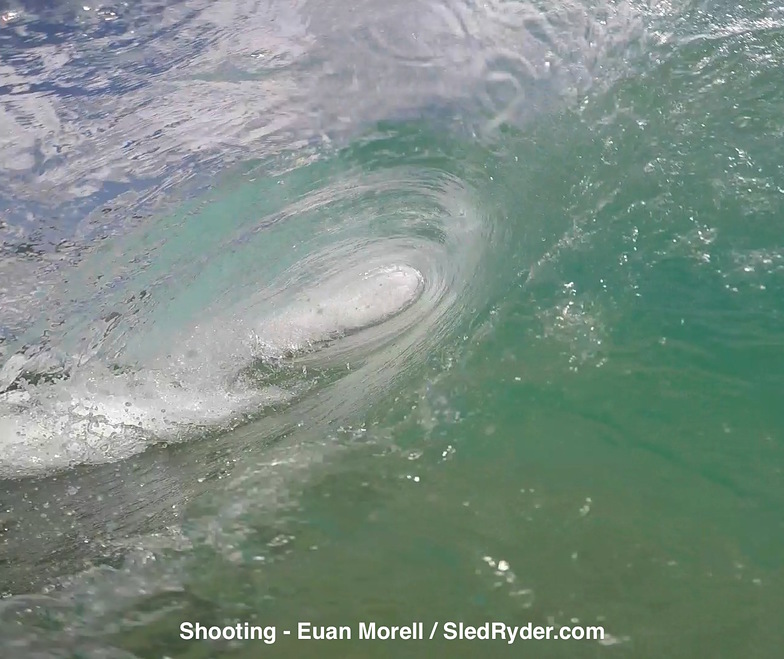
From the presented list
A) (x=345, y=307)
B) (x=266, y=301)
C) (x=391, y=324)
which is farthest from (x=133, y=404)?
(x=391, y=324)

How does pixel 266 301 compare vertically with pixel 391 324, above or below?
above

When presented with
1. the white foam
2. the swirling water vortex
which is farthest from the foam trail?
the white foam

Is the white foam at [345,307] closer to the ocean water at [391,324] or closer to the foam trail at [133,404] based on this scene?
the ocean water at [391,324]

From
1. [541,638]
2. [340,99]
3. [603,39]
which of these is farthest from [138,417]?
[603,39]

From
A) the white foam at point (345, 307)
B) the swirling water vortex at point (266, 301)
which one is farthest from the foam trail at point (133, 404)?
the white foam at point (345, 307)

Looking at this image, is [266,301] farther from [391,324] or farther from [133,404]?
[133,404]

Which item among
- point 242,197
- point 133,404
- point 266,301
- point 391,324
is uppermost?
point 242,197
